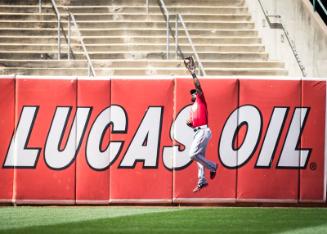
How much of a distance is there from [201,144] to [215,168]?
487 millimetres

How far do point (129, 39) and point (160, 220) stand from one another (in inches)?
305

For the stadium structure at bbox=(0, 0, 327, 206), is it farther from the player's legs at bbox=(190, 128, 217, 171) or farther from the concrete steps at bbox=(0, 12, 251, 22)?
the concrete steps at bbox=(0, 12, 251, 22)

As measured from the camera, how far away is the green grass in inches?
583

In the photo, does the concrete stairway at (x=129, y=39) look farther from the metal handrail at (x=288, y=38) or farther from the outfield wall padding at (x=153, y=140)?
the outfield wall padding at (x=153, y=140)

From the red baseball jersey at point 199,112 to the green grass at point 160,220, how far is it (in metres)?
1.48

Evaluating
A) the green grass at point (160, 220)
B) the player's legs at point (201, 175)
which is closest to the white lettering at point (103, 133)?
the green grass at point (160, 220)

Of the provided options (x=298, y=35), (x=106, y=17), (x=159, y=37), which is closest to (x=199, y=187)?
(x=298, y=35)

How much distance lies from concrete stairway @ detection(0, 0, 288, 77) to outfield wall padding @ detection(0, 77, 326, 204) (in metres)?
2.94

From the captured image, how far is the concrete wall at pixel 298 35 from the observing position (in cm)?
2169

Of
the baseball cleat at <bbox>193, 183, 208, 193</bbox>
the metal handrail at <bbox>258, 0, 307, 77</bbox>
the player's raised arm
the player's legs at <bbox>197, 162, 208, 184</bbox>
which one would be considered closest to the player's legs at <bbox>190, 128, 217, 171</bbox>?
the player's legs at <bbox>197, 162, 208, 184</bbox>

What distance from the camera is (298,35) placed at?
22.2m

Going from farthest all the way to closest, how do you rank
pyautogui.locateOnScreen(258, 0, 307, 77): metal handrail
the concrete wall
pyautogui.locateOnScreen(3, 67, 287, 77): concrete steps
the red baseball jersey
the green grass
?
pyautogui.locateOnScreen(258, 0, 307, 77): metal handrail → the concrete wall → pyautogui.locateOnScreen(3, 67, 287, 77): concrete steps → the red baseball jersey → the green grass

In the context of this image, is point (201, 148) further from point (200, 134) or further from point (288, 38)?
point (288, 38)

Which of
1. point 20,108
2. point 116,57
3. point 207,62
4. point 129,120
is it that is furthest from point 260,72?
point 20,108
